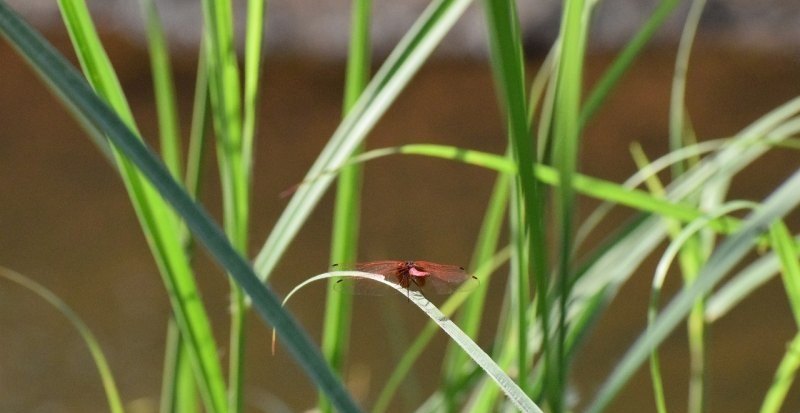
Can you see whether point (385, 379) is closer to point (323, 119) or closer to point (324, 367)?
point (323, 119)

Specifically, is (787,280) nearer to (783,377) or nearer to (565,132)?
(783,377)

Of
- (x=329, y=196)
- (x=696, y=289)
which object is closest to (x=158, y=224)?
(x=696, y=289)

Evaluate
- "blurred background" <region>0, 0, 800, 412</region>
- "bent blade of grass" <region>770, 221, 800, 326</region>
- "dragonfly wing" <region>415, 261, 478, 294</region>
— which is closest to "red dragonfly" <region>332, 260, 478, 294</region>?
"dragonfly wing" <region>415, 261, 478, 294</region>

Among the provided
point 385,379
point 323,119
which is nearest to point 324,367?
point 385,379

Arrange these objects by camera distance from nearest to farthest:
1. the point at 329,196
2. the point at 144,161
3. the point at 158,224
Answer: the point at 144,161 < the point at 158,224 < the point at 329,196

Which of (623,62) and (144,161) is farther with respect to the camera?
(623,62)

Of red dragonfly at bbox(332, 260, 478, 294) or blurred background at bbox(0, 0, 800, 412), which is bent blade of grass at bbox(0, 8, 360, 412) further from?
blurred background at bbox(0, 0, 800, 412)

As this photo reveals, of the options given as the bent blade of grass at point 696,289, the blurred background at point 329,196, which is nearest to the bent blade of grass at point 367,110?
the bent blade of grass at point 696,289
